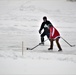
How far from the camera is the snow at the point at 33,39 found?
8.50m

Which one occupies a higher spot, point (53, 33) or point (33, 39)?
point (53, 33)

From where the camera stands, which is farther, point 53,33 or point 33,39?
point 33,39

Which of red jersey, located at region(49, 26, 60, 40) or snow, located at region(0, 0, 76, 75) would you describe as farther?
red jersey, located at region(49, 26, 60, 40)

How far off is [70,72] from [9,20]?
1440 cm

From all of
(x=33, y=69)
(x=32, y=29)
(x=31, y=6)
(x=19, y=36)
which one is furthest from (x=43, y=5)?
(x=33, y=69)

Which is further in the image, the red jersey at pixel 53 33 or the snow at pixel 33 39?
the red jersey at pixel 53 33

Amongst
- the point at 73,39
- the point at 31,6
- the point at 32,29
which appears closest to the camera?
the point at 73,39

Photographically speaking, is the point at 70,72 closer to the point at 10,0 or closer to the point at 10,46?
the point at 10,46

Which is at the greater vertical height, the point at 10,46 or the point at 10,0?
the point at 10,0

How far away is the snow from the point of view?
8.50 meters

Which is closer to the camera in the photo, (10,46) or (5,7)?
(10,46)

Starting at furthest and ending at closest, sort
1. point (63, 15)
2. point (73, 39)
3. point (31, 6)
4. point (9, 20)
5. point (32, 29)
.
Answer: point (31, 6) → point (63, 15) → point (9, 20) → point (32, 29) → point (73, 39)

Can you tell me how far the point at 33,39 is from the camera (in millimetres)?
15180

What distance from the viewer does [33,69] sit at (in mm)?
8367
